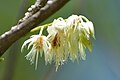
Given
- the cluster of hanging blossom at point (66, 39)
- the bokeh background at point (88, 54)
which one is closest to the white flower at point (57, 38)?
the cluster of hanging blossom at point (66, 39)

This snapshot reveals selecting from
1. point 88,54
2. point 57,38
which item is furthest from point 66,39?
point 88,54

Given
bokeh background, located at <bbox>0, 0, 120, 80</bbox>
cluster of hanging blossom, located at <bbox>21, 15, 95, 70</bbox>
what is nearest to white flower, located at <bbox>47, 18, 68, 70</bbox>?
cluster of hanging blossom, located at <bbox>21, 15, 95, 70</bbox>

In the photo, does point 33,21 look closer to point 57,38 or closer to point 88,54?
point 57,38

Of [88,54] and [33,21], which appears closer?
[33,21]

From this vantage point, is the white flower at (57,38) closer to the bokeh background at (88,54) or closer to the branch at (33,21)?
the branch at (33,21)

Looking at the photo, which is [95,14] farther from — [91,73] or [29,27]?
[29,27]

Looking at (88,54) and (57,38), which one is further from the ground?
(57,38)
